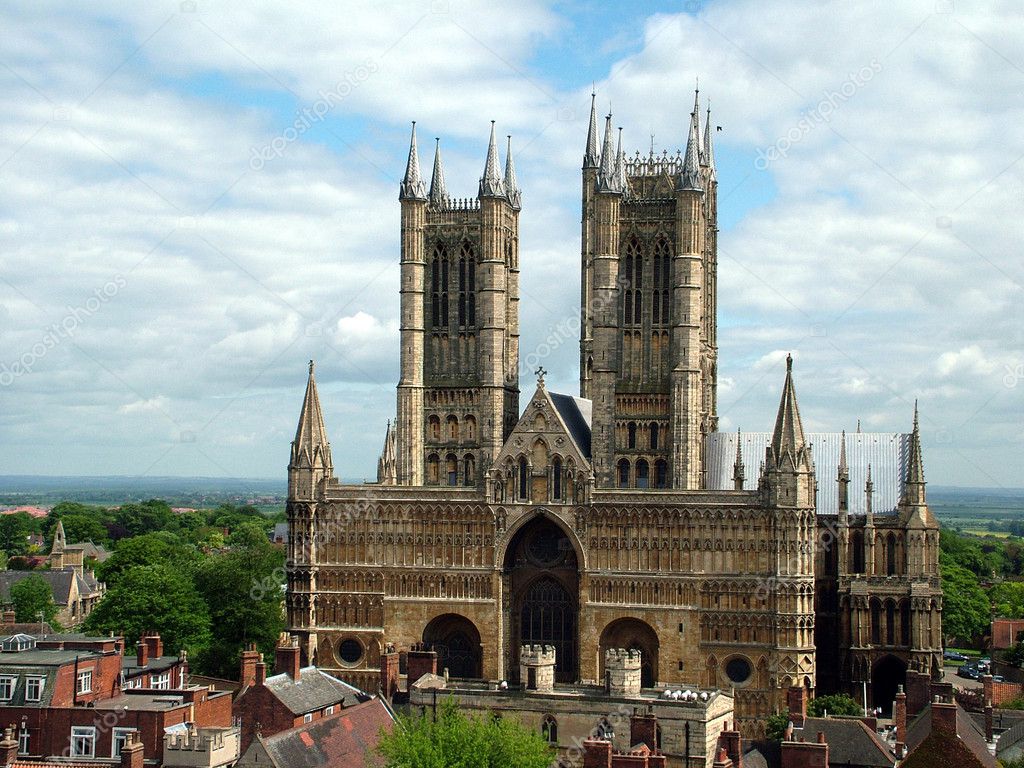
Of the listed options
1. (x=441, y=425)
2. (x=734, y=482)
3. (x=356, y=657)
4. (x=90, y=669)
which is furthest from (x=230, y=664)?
(x=90, y=669)

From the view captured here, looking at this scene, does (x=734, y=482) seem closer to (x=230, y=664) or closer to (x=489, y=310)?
(x=489, y=310)

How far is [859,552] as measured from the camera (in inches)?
3868

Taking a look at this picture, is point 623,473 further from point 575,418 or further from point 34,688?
point 34,688

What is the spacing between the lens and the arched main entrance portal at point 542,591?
301 ft

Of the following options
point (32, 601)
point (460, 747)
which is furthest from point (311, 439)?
point (32, 601)

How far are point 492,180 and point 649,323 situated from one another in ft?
47.2

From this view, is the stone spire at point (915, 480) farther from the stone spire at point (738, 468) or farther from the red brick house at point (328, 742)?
the red brick house at point (328, 742)

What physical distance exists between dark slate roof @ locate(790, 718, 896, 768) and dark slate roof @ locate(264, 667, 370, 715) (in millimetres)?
20450

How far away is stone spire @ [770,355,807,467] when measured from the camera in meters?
86.2

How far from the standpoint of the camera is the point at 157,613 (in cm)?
10381

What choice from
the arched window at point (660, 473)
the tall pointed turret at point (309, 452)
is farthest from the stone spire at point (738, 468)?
the tall pointed turret at point (309, 452)

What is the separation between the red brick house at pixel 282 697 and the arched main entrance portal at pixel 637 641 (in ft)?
82.7

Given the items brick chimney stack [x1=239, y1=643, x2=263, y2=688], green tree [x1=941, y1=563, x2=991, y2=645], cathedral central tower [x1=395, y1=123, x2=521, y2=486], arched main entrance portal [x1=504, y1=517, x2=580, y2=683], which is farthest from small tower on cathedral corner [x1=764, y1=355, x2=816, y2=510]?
green tree [x1=941, y1=563, x2=991, y2=645]

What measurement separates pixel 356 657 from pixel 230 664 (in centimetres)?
1290
